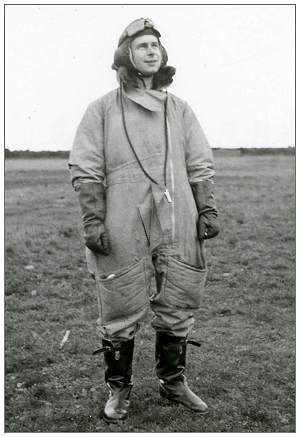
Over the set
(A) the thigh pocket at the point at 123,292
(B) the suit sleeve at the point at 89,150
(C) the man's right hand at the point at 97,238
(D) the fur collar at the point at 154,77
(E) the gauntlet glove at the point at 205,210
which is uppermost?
(D) the fur collar at the point at 154,77

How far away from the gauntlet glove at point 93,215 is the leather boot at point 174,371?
741 mm

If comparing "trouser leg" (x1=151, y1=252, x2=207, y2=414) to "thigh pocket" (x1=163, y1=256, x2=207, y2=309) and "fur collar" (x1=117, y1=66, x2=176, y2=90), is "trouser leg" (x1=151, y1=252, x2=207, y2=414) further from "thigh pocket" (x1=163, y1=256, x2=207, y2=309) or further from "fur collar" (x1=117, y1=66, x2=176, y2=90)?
"fur collar" (x1=117, y1=66, x2=176, y2=90)

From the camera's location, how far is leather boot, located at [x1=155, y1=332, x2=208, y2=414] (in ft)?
12.1

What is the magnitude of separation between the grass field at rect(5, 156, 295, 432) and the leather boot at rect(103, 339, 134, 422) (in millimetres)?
85

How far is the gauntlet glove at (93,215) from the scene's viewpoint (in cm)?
340

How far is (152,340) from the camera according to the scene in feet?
16.3

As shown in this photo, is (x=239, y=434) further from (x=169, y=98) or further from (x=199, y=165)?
(x=169, y=98)

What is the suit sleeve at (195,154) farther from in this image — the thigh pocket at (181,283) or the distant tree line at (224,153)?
the distant tree line at (224,153)

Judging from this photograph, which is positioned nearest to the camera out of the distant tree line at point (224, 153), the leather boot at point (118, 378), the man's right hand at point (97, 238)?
the man's right hand at point (97, 238)

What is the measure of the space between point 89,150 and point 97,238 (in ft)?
1.75

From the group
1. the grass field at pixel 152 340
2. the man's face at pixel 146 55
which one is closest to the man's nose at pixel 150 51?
the man's face at pixel 146 55

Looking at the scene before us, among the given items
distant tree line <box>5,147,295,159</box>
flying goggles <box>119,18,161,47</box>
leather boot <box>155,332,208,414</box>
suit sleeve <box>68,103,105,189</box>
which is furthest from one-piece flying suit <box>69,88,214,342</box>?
distant tree line <box>5,147,295,159</box>

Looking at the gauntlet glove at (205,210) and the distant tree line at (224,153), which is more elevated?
the distant tree line at (224,153)

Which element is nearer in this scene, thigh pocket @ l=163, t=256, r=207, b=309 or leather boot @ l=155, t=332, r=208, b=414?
thigh pocket @ l=163, t=256, r=207, b=309
